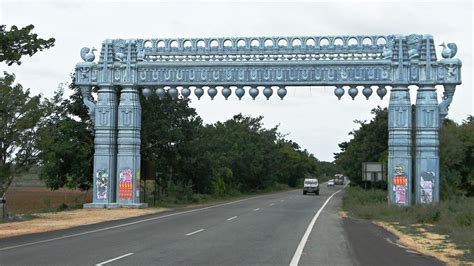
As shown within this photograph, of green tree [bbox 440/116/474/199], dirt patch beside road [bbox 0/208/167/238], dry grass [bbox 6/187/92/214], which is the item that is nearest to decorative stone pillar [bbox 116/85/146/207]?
dirt patch beside road [bbox 0/208/167/238]

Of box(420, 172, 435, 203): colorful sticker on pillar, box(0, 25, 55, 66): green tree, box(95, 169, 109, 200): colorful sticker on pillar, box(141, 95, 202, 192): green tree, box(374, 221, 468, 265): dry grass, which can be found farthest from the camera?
box(141, 95, 202, 192): green tree

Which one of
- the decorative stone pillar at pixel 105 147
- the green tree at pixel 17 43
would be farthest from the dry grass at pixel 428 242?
the decorative stone pillar at pixel 105 147

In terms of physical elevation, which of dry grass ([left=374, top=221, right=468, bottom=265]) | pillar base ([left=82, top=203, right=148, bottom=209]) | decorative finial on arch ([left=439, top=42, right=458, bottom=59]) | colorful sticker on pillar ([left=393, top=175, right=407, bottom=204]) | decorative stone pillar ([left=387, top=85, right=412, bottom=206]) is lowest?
pillar base ([left=82, top=203, right=148, bottom=209])

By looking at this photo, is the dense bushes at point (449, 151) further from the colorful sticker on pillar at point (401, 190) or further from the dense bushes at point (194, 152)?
the dense bushes at point (194, 152)

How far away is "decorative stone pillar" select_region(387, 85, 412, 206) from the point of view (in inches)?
1321

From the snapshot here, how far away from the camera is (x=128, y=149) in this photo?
35.5 meters

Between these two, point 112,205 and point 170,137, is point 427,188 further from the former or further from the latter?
point 170,137

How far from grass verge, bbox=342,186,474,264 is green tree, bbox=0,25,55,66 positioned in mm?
15070

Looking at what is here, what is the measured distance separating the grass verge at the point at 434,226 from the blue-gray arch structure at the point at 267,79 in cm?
428

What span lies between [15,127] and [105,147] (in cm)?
1031

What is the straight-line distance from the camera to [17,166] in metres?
26.0

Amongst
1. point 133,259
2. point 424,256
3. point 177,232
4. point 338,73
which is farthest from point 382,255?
point 338,73

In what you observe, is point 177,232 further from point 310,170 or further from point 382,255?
point 310,170

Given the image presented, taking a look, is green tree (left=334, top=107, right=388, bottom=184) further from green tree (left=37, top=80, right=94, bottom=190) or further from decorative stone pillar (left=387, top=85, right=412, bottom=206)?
green tree (left=37, top=80, right=94, bottom=190)
